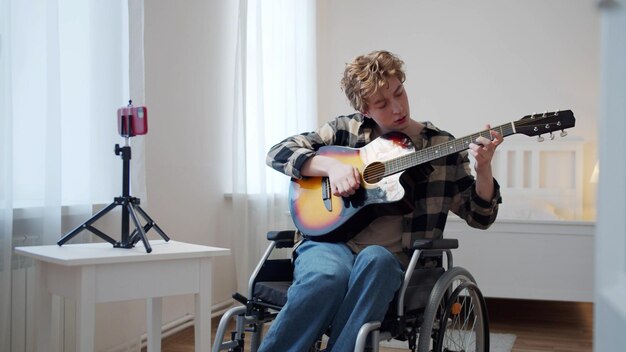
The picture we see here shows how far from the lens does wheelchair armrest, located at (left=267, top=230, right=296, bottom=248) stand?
5.72 feet

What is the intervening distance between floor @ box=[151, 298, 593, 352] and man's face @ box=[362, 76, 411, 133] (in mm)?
1234

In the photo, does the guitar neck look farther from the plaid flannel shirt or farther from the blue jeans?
the blue jeans

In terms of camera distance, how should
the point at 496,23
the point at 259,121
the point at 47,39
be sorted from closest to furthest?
the point at 47,39 → the point at 259,121 → the point at 496,23

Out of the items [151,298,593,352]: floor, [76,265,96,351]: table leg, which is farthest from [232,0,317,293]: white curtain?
[76,265,96,351]: table leg

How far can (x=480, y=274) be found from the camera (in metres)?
3.02

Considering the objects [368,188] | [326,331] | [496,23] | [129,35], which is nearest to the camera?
[326,331]

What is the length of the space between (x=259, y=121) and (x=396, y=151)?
1698 mm

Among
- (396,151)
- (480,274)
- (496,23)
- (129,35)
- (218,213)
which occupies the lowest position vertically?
(480,274)

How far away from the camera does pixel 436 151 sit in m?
1.59

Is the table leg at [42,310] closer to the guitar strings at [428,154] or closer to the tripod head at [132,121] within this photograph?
the tripod head at [132,121]

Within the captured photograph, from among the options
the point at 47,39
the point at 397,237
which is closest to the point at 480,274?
the point at 397,237

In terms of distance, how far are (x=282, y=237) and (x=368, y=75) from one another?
447mm

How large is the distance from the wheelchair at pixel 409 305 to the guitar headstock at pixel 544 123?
11.4 inches

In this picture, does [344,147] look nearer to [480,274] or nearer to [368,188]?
[368,188]
